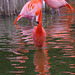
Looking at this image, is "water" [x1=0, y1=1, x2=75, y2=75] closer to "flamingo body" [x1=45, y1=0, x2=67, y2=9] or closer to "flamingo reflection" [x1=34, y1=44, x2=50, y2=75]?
"flamingo reflection" [x1=34, y1=44, x2=50, y2=75]

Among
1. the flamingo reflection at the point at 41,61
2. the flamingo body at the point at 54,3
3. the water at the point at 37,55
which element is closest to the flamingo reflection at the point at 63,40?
the water at the point at 37,55

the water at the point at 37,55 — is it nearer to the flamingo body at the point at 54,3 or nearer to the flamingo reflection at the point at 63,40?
the flamingo reflection at the point at 63,40

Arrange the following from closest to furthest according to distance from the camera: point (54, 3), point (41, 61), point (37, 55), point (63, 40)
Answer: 1. point (41, 61)
2. point (37, 55)
3. point (63, 40)
4. point (54, 3)

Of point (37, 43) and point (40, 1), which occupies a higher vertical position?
point (40, 1)

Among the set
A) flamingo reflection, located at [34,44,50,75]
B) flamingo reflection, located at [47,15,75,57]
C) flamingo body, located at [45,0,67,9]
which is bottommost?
flamingo reflection, located at [34,44,50,75]

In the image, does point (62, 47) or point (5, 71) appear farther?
point (62, 47)

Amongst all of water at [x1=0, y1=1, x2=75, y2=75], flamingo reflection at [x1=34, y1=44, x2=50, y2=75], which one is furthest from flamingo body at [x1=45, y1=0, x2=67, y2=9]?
flamingo reflection at [x1=34, y1=44, x2=50, y2=75]

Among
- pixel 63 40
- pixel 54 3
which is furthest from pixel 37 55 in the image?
pixel 54 3

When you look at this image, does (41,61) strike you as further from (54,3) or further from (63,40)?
(54,3)

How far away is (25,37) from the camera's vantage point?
4.75 metres

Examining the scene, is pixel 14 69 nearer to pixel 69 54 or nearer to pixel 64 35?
pixel 69 54

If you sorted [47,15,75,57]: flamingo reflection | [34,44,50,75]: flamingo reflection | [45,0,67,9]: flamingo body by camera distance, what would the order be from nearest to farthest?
[34,44,50,75]: flamingo reflection < [47,15,75,57]: flamingo reflection < [45,0,67,9]: flamingo body

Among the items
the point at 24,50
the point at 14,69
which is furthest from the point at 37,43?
the point at 14,69

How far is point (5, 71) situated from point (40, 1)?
10.7 feet
